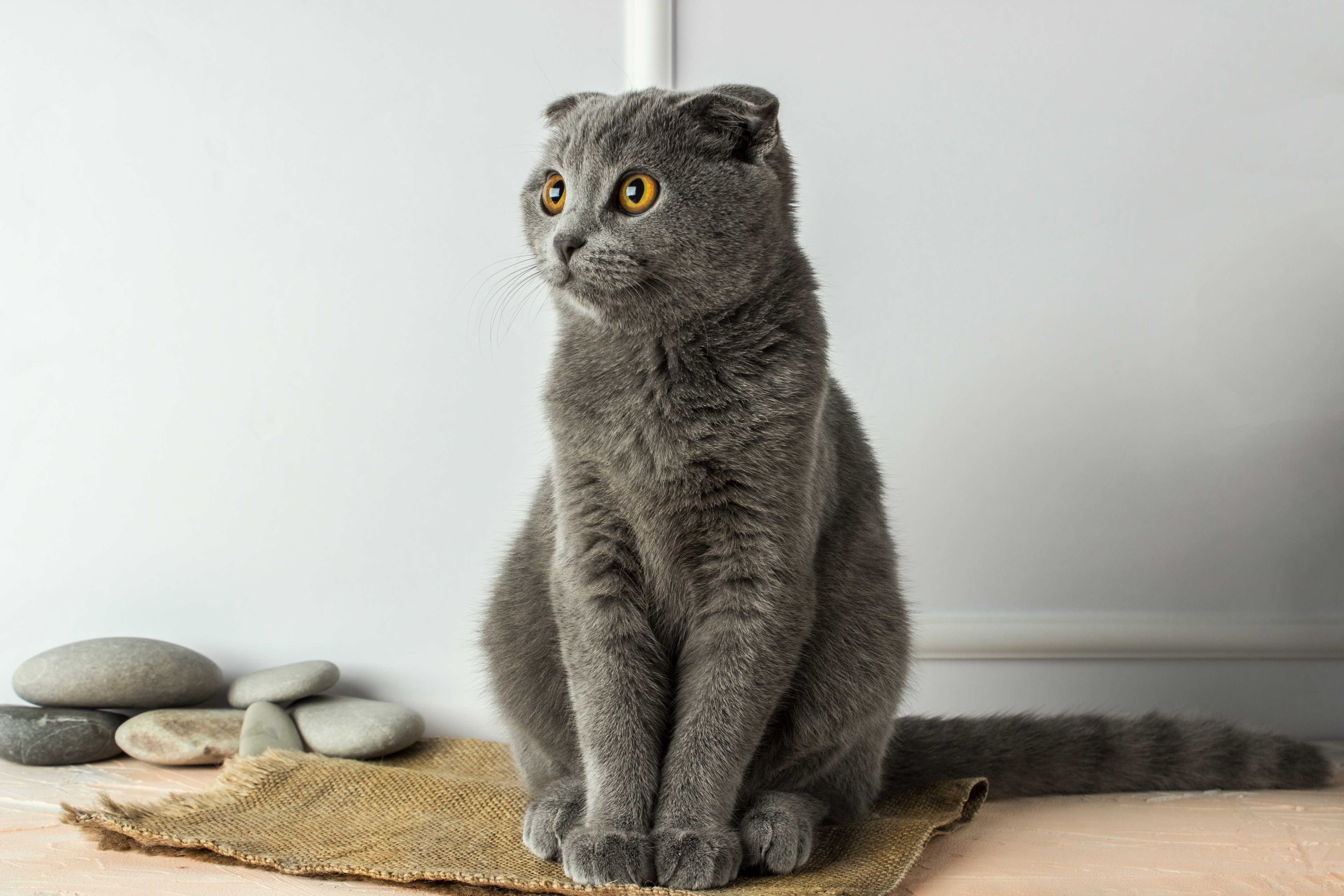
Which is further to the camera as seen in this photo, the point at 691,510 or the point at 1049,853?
the point at 1049,853

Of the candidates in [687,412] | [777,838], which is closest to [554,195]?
[687,412]

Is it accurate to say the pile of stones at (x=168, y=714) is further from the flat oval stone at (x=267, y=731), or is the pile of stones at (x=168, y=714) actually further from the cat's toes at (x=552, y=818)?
the cat's toes at (x=552, y=818)

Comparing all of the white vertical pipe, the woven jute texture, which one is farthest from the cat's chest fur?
the white vertical pipe

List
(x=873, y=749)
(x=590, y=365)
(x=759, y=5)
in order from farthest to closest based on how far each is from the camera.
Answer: (x=759, y=5), (x=873, y=749), (x=590, y=365)

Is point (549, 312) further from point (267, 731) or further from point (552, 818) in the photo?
point (552, 818)

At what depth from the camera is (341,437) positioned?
1667 millimetres

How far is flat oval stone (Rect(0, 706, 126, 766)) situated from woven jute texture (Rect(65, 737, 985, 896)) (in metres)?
0.31

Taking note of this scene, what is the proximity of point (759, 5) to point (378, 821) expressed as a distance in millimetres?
1298

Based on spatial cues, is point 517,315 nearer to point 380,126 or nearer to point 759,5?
point 380,126

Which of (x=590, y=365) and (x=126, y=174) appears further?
(x=126, y=174)

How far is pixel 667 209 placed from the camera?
99 cm

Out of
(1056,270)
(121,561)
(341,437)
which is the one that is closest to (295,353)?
(341,437)

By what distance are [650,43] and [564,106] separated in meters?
0.47

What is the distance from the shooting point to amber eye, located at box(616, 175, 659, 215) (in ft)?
3.29
